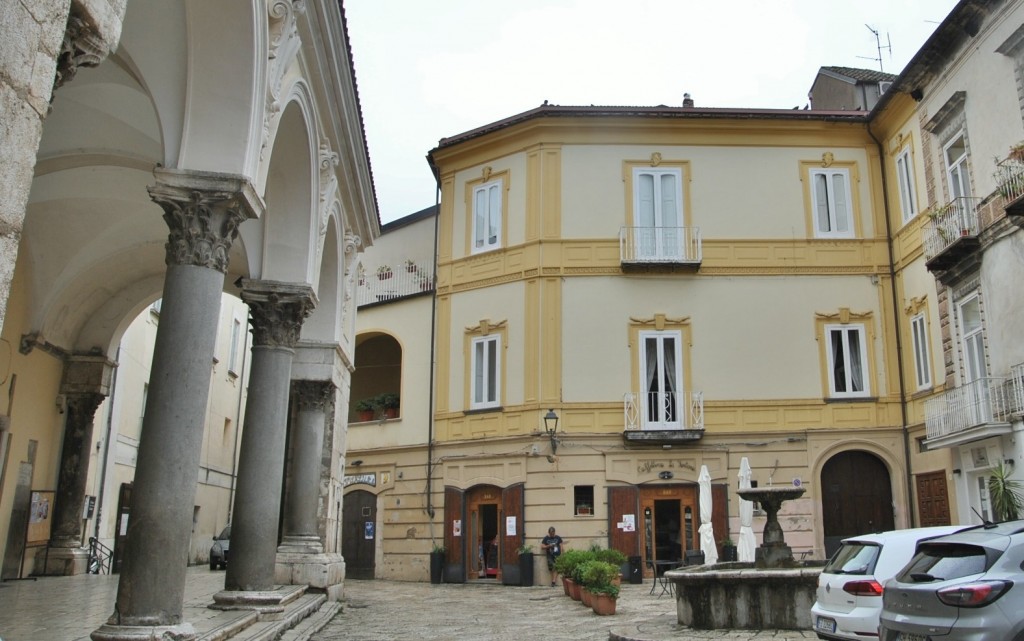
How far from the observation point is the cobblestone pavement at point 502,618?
11039mm

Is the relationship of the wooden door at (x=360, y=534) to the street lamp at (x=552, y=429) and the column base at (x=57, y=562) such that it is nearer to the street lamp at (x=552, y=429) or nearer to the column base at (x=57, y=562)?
the street lamp at (x=552, y=429)

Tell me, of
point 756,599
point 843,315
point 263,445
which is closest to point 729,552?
point 843,315

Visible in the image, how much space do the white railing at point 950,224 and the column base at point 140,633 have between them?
16.6 meters

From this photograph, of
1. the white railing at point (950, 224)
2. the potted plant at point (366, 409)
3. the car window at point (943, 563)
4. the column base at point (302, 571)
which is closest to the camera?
the car window at point (943, 563)

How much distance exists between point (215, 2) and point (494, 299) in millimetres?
15410

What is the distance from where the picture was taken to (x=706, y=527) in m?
16.4

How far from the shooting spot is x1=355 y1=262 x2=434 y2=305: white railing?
1009 inches

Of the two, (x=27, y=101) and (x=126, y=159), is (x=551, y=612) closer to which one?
(x=126, y=159)

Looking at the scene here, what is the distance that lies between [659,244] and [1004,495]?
9809 millimetres

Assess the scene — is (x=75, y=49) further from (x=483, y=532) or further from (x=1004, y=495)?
(x=483, y=532)

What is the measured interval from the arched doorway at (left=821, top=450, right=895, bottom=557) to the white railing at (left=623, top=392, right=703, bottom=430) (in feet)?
11.1

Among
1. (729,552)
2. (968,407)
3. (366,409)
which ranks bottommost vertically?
(729,552)

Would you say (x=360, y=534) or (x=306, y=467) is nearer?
(x=306, y=467)

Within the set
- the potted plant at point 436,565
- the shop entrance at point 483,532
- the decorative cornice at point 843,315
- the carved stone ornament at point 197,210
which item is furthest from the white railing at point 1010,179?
the potted plant at point 436,565
